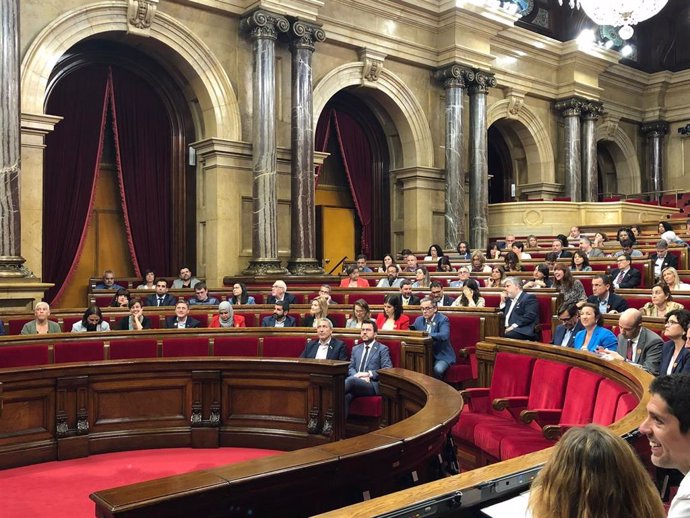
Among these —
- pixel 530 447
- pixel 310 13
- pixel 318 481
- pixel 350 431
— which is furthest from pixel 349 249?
pixel 318 481

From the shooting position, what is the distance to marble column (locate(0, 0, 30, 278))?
7.85 metres

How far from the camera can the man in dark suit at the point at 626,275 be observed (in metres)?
7.30

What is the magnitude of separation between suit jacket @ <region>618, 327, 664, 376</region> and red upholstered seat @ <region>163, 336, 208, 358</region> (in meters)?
3.12

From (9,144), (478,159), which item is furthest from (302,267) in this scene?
(478,159)

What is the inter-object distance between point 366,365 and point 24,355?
2514 millimetres

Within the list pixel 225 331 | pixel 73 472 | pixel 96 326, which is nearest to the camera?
pixel 73 472

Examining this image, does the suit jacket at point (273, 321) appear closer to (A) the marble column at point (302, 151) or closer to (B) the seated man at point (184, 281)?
(B) the seated man at point (184, 281)

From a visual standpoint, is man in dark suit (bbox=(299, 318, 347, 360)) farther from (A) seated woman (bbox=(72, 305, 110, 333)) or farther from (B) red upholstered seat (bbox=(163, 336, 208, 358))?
(A) seated woman (bbox=(72, 305, 110, 333))

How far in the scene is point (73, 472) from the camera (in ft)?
13.8

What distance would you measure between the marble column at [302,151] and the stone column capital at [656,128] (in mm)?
11678

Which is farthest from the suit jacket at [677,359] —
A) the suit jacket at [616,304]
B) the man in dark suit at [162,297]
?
the man in dark suit at [162,297]

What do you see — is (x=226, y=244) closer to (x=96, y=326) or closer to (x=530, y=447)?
(x=96, y=326)

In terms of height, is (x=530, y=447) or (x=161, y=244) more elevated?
(x=161, y=244)

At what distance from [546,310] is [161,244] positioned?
6.50 metres
